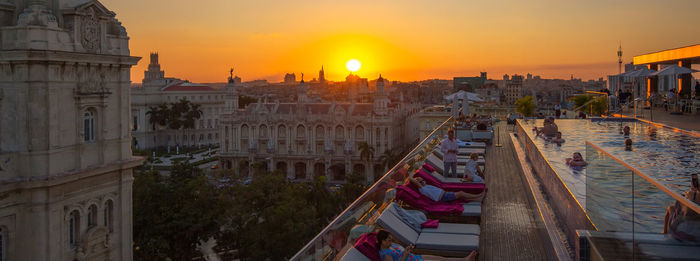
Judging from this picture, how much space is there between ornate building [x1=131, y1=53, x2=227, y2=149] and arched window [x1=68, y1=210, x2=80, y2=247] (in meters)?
57.5

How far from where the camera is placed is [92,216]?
618 inches

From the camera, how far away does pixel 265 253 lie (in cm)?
1892

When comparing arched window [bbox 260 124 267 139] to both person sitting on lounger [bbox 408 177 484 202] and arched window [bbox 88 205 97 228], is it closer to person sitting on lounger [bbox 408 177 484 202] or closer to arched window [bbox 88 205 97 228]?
arched window [bbox 88 205 97 228]

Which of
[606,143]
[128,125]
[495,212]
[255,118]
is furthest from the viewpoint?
[255,118]

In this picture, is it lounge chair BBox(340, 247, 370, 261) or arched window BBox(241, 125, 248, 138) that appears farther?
arched window BBox(241, 125, 248, 138)

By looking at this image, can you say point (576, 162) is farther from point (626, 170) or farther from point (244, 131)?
point (244, 131)

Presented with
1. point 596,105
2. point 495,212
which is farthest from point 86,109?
point 596,105

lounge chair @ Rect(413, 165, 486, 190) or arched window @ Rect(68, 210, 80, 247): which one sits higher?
lounge chair @ Rect(413, 165, 486, 190)

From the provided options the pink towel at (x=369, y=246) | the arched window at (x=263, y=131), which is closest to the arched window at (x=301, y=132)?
the arched window at (x=263, y=131)

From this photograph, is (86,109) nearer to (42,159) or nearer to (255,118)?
(42,159)

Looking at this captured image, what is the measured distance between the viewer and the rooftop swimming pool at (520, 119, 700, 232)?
317 cm

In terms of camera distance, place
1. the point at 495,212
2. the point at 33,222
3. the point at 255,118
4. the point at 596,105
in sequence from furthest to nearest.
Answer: the point at 255,118
the point at 596,105
the point at 33,222
the point at 495,212

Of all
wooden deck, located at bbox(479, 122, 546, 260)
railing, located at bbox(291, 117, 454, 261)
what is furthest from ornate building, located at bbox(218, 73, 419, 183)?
railing, located at bbox(291, 117, 454, 261)

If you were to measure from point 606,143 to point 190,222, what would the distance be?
14745 millimetres
